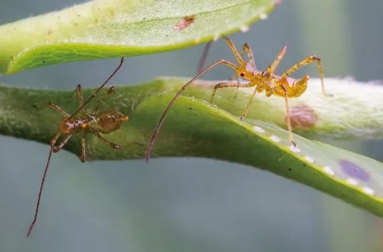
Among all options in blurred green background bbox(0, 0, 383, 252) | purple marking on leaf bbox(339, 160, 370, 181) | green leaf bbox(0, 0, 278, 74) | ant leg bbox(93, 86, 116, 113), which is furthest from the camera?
blurred green background bbox(0, 0, 383, 252)

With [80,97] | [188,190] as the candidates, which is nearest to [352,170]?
[80,97]

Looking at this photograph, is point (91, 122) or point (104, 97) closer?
point (104, 97)

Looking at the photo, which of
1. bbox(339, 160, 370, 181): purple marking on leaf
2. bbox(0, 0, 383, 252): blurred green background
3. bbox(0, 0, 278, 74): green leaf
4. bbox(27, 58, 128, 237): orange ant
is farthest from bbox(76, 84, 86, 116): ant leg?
bbox(0, 0, 383, 252): blurred green background

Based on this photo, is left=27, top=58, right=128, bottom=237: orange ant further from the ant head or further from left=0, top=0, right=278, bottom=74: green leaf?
left=0, top=0, right=278, bottom=74: green leaf

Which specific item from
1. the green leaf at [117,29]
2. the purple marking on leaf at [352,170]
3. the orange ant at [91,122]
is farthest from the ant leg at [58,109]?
the purple marking on leaf at [352,170]

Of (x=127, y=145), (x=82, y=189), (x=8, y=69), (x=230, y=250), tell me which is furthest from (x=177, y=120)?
(x=230, y=250)

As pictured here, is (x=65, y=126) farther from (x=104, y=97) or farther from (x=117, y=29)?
(x=117, y=29)
